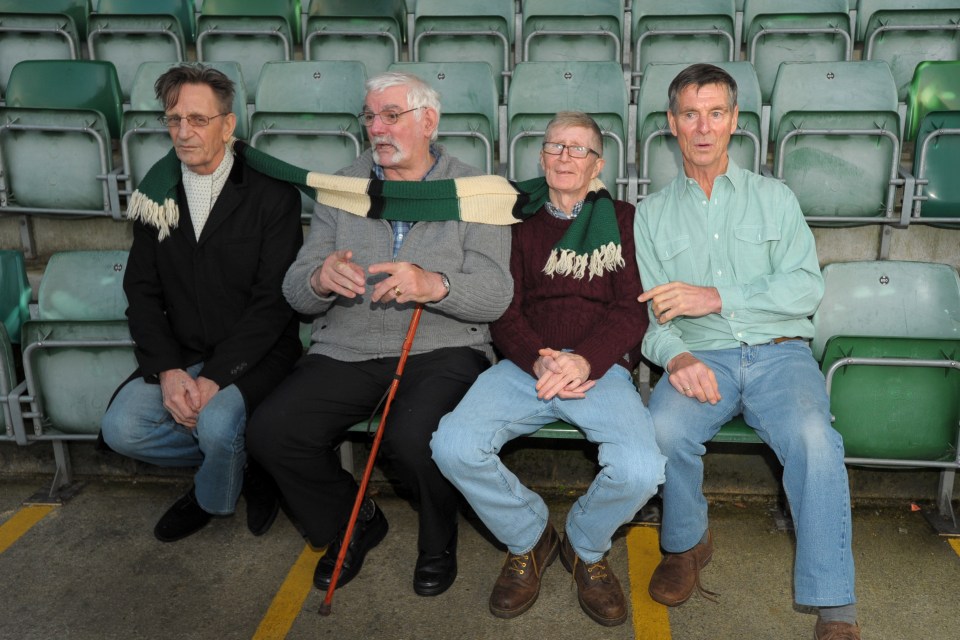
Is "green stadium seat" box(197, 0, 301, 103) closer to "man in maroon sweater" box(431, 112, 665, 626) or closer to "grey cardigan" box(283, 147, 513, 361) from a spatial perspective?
"grey cardigan" box(283, 147, 513, 361)

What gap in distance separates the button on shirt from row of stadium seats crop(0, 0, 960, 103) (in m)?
2.37

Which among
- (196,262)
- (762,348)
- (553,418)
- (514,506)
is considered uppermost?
(196,262)

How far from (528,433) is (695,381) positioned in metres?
0.57

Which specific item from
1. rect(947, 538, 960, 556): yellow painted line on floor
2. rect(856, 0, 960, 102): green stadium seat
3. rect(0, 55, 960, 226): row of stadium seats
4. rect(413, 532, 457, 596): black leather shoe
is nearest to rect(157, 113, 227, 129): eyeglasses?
rect(0, 55, 960, 226): row of stadium seats

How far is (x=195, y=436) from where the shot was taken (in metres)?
2.99

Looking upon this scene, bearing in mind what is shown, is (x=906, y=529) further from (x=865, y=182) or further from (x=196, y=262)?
(x=196, y=262)

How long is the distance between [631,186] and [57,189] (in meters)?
2.85

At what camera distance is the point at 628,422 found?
2648mm

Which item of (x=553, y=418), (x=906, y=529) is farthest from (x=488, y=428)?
(x=906, y=529)

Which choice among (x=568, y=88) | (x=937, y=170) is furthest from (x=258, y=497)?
(x=937, y=170)

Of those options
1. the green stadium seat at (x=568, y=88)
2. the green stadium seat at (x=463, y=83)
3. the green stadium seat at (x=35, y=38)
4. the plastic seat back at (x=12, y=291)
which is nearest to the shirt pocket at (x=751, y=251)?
the green stadium seat at (x=568, y=88)

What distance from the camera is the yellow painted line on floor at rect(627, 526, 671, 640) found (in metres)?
2.60

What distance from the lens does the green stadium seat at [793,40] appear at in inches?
202

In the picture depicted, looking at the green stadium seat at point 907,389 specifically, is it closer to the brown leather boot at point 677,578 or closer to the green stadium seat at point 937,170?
the brown leather boot at point 677,578
